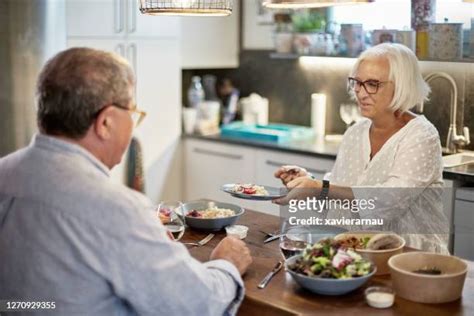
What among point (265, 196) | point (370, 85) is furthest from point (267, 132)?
point (265, 196)

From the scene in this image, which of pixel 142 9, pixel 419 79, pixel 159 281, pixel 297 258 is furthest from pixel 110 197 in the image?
pixel 419 79

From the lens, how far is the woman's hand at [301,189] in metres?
2.47

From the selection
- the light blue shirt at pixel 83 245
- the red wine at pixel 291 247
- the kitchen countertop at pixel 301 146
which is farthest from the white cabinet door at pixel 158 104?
the light blue shirt at pixel 83 245

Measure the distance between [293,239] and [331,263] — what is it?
1.10ft

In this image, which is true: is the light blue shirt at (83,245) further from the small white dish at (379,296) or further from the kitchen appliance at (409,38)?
the kitchen appliance at (409,38)

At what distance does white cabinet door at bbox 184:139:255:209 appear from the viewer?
4.28 m

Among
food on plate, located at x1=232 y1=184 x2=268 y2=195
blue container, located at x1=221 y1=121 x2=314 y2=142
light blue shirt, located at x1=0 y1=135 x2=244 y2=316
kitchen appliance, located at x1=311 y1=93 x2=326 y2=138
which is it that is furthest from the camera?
kitchen appliance, located at x1=311 y1=93 x2=326 y2=138

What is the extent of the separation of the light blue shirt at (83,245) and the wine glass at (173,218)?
2.00 ft

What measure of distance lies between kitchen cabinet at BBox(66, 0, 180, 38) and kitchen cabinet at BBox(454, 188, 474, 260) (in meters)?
2.06

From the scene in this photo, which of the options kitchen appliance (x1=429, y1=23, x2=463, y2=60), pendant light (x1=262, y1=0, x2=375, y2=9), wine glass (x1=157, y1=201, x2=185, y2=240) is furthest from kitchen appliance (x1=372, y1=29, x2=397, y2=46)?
wine glass (x1=157, y1=201, x2=185, y2=240)

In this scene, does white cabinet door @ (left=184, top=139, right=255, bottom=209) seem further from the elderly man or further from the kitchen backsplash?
the elderly man

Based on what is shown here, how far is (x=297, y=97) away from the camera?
184 inches

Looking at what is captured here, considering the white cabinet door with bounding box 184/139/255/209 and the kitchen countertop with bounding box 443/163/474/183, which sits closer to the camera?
the kitchen countertop with bounding box 443/163/474/183

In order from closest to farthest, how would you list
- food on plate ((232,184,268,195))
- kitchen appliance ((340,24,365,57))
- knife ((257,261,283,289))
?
1. knife ((257,261,283,289))
2. food on plate ((232,184,268,195))
3. kitchen appliance ((340,24,365,57))
